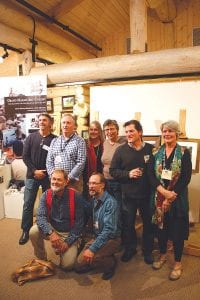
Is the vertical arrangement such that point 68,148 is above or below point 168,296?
above

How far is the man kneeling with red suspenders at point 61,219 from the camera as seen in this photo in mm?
2553

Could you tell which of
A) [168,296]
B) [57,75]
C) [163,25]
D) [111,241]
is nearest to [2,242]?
[111,241]

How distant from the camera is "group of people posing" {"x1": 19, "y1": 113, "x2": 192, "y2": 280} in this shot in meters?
2.46

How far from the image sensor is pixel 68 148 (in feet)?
9.76

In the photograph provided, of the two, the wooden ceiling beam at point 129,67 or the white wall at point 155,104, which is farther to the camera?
the white wall at point 155,104

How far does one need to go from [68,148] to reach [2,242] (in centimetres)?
139

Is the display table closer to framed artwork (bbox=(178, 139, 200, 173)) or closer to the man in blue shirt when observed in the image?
the man in blue shirt

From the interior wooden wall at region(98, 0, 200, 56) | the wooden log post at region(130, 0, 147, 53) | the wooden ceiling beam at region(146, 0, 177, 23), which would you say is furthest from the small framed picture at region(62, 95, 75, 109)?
the wooden log post at region(130, 0, 147, 53)

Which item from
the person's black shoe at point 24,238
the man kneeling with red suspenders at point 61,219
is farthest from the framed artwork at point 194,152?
the person's black shoe at point 24,238

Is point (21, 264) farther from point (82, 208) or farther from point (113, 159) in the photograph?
point (113, 159)

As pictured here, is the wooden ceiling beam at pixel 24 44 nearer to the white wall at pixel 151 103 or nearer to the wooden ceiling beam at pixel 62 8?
the wooden ceiling beam at pixel 62 8

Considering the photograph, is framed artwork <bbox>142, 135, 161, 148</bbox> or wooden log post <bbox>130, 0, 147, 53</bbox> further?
framed artwork <bbox>142, 135, 161, 148</bbox>

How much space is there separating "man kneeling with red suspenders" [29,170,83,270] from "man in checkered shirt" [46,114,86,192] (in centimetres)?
35

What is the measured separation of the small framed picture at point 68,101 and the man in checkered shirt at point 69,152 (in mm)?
2637
